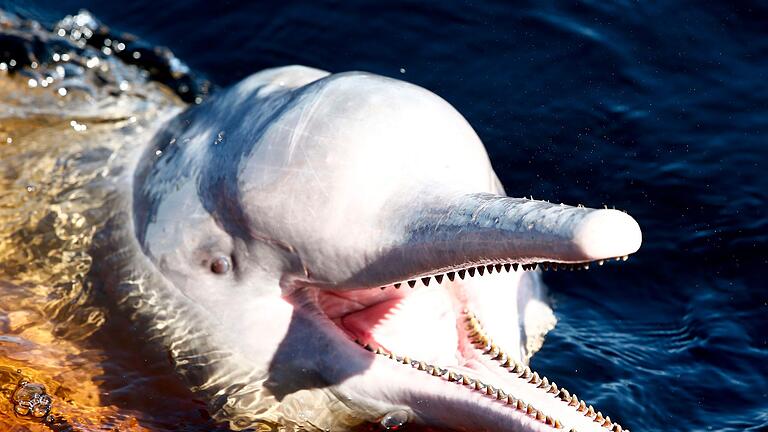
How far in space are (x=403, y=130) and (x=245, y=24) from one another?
530 centimetres

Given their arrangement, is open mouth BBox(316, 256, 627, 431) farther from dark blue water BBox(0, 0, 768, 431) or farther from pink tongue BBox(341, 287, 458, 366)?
dark blue water BBox(0, 0, 768, 431)

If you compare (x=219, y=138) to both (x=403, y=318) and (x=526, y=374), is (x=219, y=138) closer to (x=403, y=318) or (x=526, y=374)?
(x=403, y=318)

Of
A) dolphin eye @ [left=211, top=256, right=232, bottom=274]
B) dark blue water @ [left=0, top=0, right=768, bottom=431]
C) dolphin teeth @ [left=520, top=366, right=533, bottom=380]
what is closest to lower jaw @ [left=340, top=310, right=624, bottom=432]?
dolphin teeth @ [left=520, top=366, right=533, bottom=380]

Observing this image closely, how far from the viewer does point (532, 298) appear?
6840 millimetres

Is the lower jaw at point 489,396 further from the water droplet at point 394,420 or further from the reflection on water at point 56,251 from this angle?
the reflection on water at point 56,251

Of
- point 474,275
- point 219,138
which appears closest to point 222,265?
point 219,138

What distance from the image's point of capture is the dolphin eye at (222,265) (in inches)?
235

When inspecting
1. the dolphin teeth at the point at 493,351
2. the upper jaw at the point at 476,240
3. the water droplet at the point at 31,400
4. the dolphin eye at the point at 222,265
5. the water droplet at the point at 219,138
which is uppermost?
the upper jaw at the point at 476,240

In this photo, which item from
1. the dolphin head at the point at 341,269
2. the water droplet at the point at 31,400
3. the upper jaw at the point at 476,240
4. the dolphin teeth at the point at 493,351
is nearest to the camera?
the upper jaw at the point at 476,240

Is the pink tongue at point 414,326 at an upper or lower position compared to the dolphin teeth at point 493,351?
lower

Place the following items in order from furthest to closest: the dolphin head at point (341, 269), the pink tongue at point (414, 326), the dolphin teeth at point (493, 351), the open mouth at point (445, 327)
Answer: the pink tongue at point (414, 326)
the dolphin teeth at point (493, 351)
the open mouth at point (445, 327)
the dolphin head at point (341, 269)

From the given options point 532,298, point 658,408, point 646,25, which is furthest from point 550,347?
point 646,25

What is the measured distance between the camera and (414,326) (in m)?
5.80

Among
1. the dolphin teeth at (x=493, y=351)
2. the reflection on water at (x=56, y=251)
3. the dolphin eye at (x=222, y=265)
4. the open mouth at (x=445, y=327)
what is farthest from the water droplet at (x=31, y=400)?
the dolphin teeth at (x=493, y=351)
